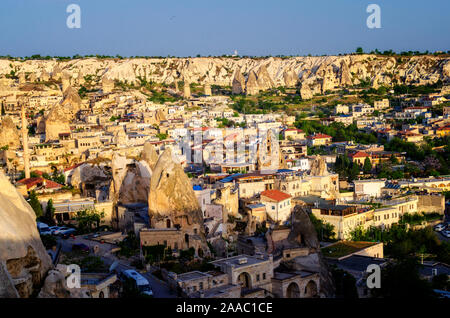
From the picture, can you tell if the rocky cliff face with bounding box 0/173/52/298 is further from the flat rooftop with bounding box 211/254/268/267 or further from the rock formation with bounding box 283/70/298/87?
the rock formation with bounding box 283/70/298/87

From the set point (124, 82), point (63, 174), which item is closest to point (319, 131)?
point (63, 174)

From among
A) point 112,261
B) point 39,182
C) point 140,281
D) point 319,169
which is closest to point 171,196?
point 112,261

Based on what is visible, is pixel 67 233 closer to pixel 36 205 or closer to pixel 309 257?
pixel 36 205

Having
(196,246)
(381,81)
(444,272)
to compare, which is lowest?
(444,272)

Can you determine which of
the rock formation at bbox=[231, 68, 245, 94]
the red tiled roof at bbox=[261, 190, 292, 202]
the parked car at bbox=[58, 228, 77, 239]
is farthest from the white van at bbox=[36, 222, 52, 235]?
the rock formation at bbox=[231, 68, 245, 94]

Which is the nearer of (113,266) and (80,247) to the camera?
(113,266)

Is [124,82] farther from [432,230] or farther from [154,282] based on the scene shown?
[154,282]
